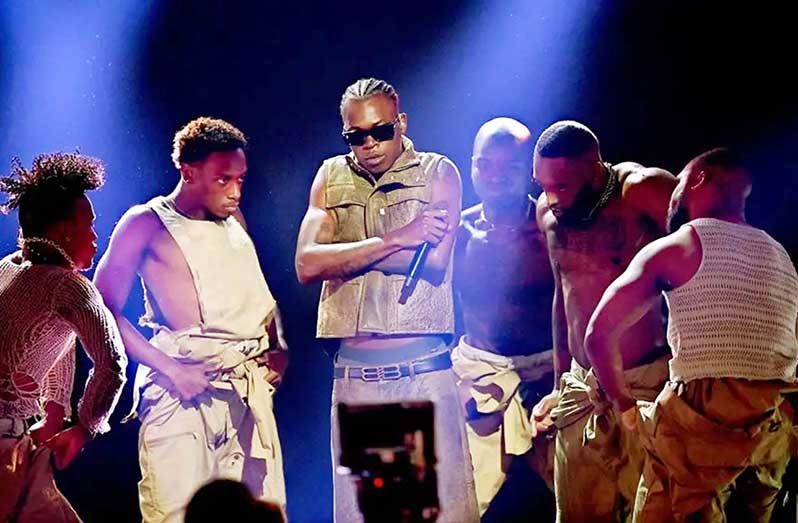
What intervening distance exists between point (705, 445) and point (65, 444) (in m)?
2.63

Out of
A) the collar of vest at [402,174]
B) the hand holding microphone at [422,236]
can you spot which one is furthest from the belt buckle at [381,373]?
the collar of vest at [402,174]

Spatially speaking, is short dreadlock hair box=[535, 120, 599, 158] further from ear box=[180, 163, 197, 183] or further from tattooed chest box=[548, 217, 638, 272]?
ear box=[180, 163, 197, 183]

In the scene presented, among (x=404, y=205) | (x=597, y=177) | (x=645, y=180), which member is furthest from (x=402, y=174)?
(x=645, y=180)

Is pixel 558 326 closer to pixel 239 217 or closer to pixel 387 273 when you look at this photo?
pixel 387 273

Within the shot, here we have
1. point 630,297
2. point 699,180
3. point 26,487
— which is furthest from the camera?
point 699,180

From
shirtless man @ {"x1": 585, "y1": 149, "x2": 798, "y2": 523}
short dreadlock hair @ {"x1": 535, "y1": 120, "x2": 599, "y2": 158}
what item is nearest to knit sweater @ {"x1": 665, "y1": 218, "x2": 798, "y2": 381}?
shirtless man @ {"x1": 585, "y1": 149, "x2": 798, "y2": 523}

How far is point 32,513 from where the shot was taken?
4.28 metres

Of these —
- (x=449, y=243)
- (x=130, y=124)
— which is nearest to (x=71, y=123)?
(x=130, y=124)

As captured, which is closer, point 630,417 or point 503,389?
point 630,417

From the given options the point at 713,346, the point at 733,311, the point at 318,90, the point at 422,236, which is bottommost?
the point at 713,346

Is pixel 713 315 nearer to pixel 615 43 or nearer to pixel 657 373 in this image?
pixel 657 373

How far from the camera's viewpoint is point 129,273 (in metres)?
5.64

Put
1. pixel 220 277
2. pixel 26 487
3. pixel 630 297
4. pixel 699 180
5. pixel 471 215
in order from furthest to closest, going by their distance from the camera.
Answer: pixel 471 215
pixel 220 277
pixel 699 180
pixel 630 297
pixel 26 487

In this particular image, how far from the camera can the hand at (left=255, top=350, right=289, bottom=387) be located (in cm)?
579
